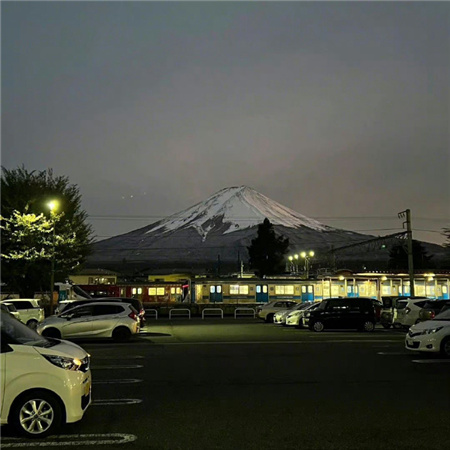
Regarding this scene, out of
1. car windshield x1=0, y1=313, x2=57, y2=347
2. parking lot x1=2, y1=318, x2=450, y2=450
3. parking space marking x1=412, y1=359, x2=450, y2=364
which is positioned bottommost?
parking space marking x1=412, y1=359, x2=450, y2=364

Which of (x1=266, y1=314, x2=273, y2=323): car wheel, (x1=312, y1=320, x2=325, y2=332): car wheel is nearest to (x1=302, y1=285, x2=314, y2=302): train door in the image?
(x1=266, y1=314, x2=273, y2=323): car wheel

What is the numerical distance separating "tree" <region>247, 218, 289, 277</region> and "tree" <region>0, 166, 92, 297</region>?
45.6 meters

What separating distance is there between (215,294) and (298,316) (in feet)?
58.6

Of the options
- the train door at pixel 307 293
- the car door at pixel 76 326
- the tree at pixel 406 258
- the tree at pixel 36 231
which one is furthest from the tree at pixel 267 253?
the car door at pixel 76 326

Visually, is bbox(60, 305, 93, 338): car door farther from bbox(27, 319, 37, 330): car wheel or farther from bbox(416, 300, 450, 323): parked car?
bbox(416, 300, 450, 323): parked car

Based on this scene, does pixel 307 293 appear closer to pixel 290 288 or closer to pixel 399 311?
pixel 290 288

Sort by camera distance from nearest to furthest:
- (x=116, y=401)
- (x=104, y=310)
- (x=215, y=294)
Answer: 1. (x=116, y=401)
2. (x=104, y=310)
3. (x=215, y=294)

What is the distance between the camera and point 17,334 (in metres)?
7.62

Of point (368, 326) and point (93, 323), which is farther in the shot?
point (368, 326)

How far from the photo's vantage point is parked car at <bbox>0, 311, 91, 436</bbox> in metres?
6.95

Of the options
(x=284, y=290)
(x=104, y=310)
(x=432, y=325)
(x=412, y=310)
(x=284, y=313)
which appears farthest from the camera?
(x=284, y=290)

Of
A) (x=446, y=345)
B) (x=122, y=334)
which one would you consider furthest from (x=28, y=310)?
(x=446, y=345)

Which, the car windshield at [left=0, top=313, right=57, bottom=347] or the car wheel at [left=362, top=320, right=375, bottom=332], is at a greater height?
the car windshield at [left=0, top=313, right=57, bottom=347]

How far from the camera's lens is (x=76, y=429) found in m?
7.62
